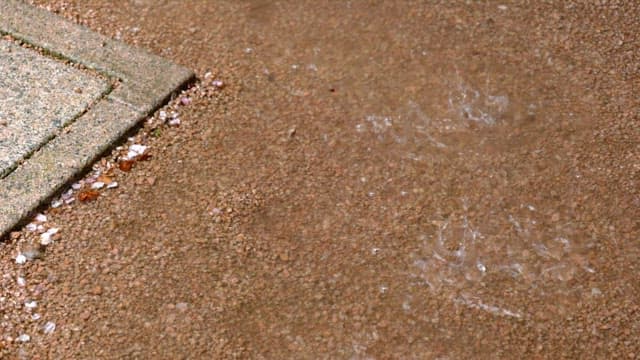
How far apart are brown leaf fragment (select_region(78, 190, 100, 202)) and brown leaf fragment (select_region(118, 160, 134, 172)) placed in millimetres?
142

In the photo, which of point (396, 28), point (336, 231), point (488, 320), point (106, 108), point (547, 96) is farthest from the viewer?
point (396, 28)

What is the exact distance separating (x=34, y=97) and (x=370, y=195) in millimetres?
1301

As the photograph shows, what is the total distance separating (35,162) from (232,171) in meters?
0.68

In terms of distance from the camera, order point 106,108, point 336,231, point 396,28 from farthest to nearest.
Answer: point 396,28 < point 106,108 < point 336,231

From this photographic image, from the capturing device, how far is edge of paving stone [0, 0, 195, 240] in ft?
10.5

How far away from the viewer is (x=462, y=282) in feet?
10.1

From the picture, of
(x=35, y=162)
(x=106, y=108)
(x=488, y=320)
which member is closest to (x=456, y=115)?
(x=488, y=320)

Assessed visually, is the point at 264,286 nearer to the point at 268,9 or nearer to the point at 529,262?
the point at 529,262

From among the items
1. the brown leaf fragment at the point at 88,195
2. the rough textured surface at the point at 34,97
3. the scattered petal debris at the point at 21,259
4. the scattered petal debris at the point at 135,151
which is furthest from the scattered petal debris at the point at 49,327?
the scattered petal debris at the point at 135,151

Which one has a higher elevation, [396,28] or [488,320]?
[396,28]

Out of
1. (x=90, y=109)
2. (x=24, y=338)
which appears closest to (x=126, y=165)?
(x=90, y=109)

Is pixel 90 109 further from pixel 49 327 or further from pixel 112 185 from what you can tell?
pixel 49 327

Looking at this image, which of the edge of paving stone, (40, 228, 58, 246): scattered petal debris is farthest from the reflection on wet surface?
(40, 228, 58, 246): scattered petal debris

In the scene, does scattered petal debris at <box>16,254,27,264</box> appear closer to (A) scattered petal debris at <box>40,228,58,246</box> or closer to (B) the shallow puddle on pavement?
(A) scattered petal debris at <box>40,228,58,246</box>
